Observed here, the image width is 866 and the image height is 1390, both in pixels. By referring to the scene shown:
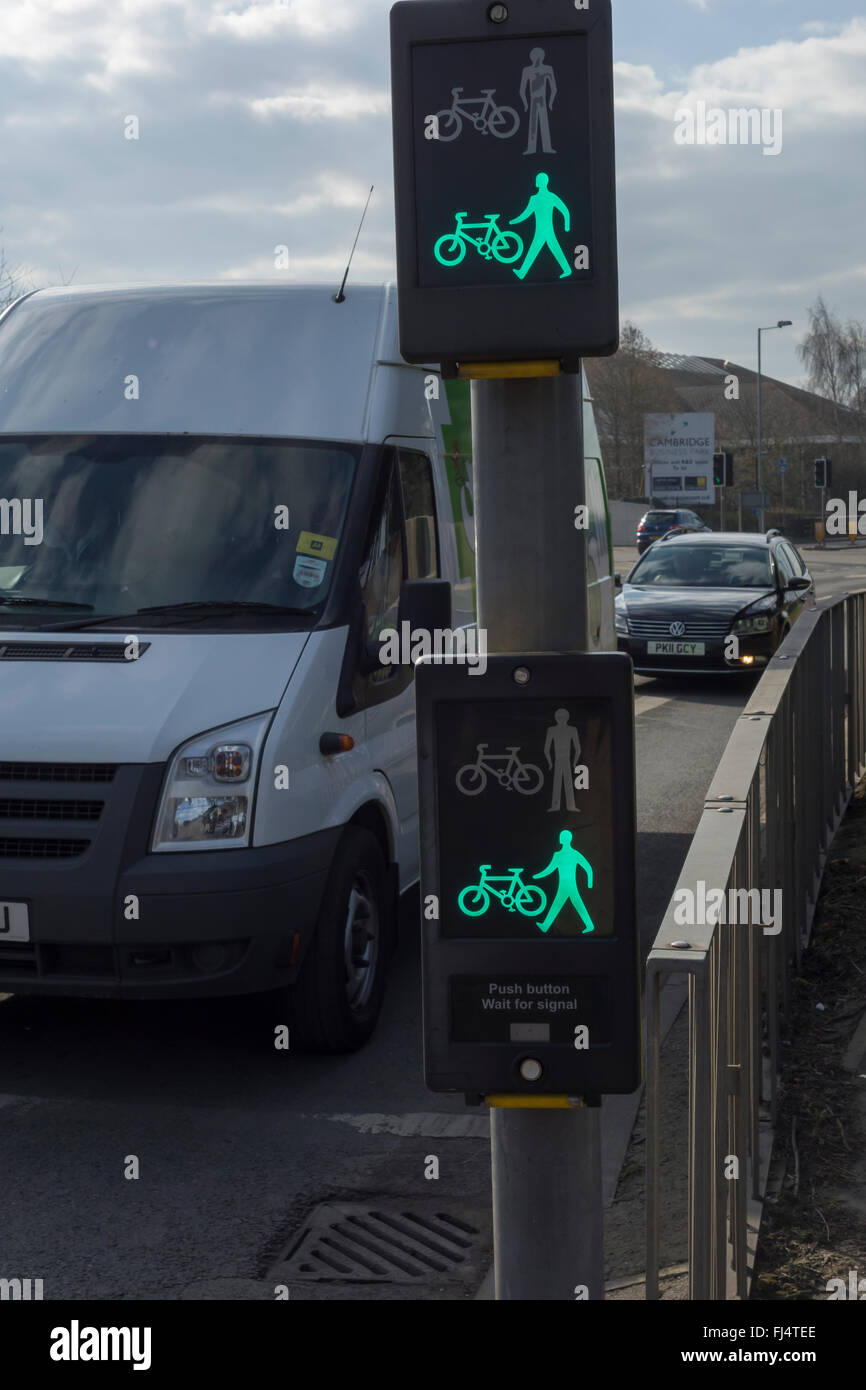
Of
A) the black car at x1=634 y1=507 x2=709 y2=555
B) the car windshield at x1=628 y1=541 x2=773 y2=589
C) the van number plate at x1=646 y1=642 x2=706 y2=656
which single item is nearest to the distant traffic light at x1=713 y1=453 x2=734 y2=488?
the black car at x1=634 y1=507 x2=709 y2=555

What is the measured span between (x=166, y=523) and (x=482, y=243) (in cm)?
370

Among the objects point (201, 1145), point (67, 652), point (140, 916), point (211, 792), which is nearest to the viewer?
point (201, 1145)

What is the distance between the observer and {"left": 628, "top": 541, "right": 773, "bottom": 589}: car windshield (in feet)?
55.9

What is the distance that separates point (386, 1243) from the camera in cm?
417

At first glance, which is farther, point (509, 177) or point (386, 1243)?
point (386, 1243)

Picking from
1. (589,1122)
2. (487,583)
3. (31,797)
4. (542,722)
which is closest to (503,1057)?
(589,1122)

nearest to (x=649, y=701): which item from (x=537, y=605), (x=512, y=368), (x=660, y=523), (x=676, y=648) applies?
(x=676, y=648)

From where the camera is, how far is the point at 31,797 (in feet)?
16.3

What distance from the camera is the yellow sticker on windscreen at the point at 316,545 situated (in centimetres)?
566

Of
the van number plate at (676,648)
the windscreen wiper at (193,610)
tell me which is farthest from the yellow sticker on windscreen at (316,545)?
the van number plate at (676,648)

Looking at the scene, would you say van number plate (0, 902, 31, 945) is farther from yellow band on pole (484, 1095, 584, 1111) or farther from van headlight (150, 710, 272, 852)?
yellow band on pole (484, 1095, 584, 1111)

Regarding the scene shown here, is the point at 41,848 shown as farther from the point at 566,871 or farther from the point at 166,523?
the point at 566,871

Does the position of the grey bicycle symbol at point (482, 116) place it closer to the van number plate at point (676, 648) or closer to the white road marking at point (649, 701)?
the white road marking at point (649, 701)

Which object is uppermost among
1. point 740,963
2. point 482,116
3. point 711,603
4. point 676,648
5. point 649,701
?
point 482,116
